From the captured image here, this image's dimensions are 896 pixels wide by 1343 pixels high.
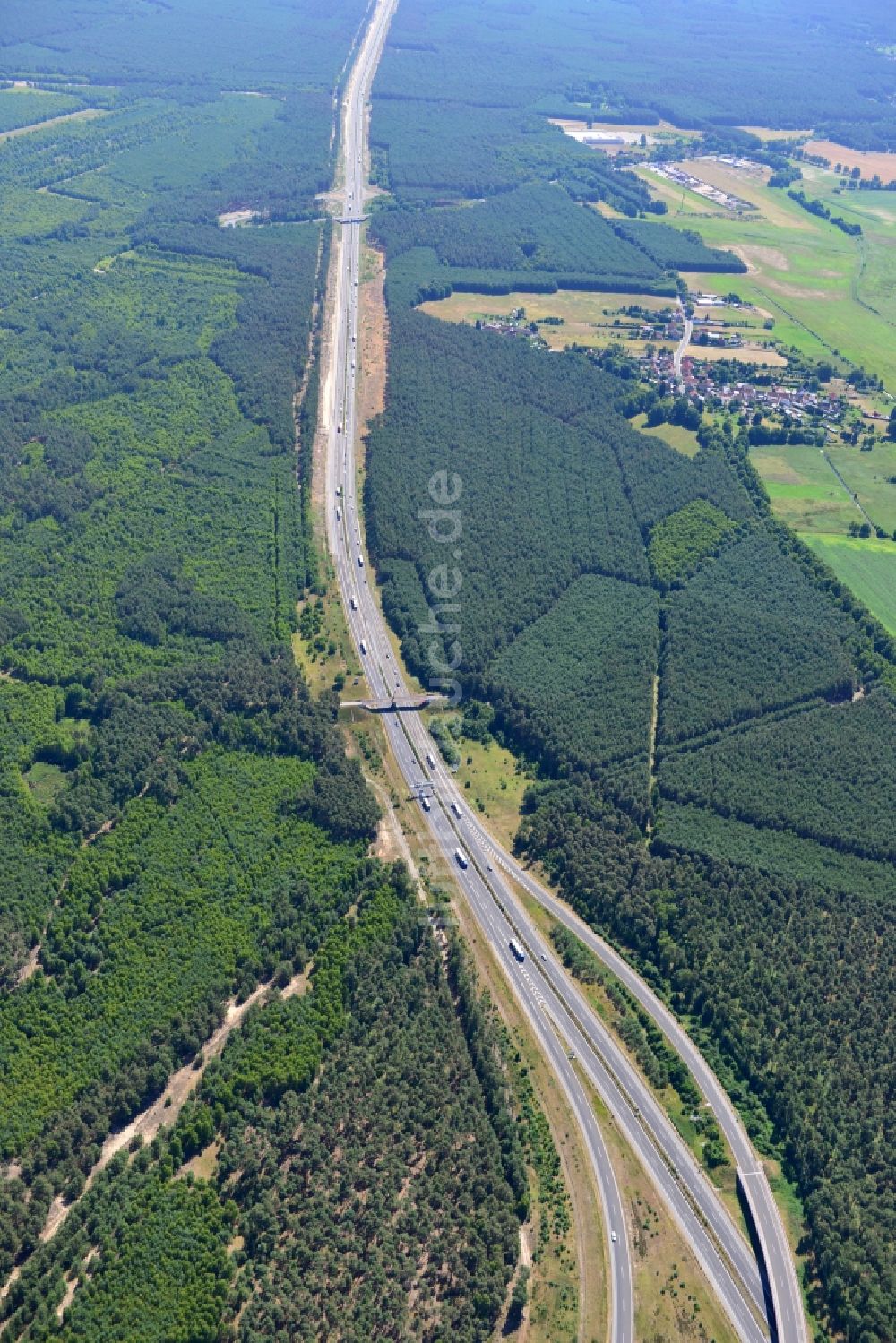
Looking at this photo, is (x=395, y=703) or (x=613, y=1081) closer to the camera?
(x=613, y=1081)

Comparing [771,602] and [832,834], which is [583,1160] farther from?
[771,602]

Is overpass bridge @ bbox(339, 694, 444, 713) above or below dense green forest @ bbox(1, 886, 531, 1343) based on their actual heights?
above

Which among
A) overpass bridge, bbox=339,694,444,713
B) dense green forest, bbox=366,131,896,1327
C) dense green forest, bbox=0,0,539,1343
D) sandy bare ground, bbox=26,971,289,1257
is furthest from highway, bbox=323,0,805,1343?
sandy bare ground, bbox=26,971,289,1257

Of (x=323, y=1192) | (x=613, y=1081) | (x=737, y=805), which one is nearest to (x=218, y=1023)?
(x=323, y=1192)

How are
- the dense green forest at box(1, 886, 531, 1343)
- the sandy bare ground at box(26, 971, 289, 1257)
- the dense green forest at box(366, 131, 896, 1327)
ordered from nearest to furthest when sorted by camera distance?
the dense green forest at box(1, 886, 531, 1343)
the sandy bare ground at box(26, 971, 289, 1257)
the dense green forest at box(366, 131, 896, 1327)

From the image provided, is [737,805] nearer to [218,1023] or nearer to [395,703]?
[395,703]

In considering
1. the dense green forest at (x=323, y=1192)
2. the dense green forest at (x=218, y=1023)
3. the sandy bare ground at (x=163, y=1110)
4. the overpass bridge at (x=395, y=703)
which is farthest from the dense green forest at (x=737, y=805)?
the sandy bare ground at (x=163, y=1110)

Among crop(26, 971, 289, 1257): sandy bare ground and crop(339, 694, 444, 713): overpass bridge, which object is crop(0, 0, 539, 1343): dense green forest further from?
crop(339, 694, 444, 713): overpass bridge

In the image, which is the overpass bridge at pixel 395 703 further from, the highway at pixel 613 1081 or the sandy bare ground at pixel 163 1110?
the sandy bare ground at pixel 163 1110

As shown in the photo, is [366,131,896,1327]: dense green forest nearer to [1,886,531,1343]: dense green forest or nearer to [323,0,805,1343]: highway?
[323,0,805,1343]: highway

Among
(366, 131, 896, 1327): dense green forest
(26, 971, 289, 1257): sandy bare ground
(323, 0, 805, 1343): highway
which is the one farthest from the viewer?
(366, 131, 896, 1327): dense green forest

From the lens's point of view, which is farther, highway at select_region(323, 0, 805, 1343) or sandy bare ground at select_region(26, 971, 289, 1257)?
sandy bare ground at select_region(26, 971, 289, 1257)
